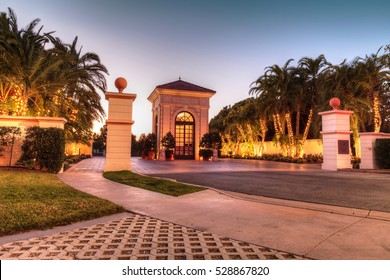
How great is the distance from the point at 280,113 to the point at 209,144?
7.62 m

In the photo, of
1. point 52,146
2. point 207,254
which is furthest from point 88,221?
point 52,146

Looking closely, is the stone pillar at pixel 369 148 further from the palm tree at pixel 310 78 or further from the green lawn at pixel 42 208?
Result: the green lawn at pixel 42 208

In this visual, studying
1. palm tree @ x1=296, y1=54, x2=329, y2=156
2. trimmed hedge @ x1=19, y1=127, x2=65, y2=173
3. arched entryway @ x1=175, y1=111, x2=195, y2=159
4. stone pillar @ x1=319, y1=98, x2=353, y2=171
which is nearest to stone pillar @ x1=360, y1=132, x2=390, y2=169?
stone pillar @ x1=319, y1=98, x2=353, y2=171

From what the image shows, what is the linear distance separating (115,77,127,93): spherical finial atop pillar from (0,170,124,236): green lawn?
289 inches

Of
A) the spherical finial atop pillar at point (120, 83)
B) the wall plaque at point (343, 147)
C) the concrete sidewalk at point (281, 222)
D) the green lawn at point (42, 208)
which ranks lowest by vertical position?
the concrete sidewalk at point (281, 222)

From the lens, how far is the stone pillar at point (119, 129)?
12195 mm

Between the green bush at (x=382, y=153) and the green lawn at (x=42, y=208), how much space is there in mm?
14484

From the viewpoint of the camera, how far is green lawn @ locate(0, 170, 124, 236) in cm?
367

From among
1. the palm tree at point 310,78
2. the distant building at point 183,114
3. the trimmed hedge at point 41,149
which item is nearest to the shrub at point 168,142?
the distant building at point 183,114

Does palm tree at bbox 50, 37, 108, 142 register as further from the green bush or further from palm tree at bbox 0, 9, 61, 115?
the green bush

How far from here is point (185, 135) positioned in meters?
28.7

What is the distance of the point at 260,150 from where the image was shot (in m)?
30.8

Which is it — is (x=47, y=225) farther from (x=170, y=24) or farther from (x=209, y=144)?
(x=209, y=144)
